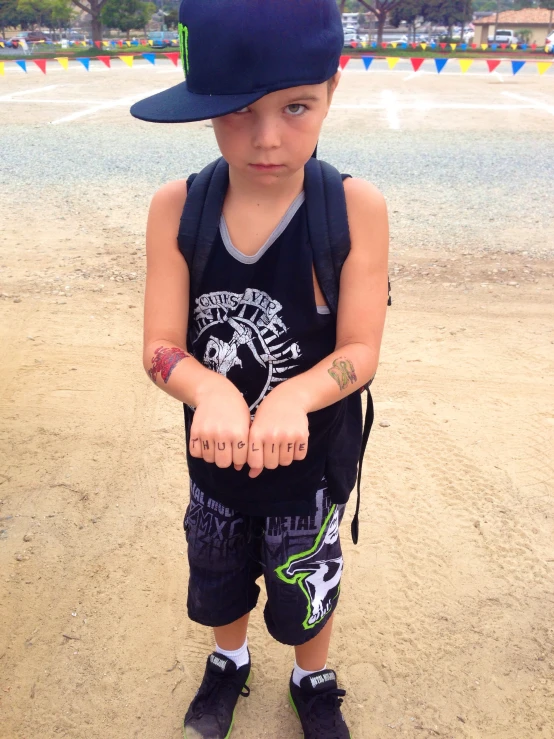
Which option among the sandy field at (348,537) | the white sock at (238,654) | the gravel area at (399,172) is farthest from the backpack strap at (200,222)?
the gravel area at (399,172)

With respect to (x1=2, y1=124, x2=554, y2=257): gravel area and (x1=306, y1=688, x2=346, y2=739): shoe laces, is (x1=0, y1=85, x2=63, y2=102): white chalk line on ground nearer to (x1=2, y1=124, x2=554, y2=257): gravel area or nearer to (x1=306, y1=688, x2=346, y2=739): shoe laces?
(x1=2, y1=124, x2=554, y2=257): gravel area

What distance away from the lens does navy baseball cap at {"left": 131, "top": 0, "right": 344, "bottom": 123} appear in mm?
1187

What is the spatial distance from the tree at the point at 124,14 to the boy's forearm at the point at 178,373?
53246 millimetres

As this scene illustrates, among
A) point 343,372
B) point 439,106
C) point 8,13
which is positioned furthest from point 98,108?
point 8,13

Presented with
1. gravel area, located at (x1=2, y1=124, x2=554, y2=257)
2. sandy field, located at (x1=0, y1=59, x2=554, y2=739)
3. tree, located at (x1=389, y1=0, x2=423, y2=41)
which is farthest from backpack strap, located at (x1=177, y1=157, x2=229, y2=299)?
tree, located at (x1=389, y1=0, x2=423, y2=41)

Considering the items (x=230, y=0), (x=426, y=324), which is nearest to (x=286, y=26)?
(x=230, y=0)

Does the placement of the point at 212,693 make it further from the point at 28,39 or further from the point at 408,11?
the point at 408,11

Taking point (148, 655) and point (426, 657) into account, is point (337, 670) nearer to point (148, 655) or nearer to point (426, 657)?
point (426, 657)

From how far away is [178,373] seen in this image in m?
1.39

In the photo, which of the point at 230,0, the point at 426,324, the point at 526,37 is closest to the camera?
the point at 230,0

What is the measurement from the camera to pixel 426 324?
4.13 metres

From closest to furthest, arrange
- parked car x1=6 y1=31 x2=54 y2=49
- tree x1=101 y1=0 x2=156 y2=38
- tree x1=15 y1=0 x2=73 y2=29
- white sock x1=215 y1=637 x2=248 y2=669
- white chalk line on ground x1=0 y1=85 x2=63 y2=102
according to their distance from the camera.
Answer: white sock x1=215 y1=637 x2=248 y2=669
white chalk line on ground x1=0 y1=85 x2=63 y2=102
parked car x1=6 y1=31 x2=54 y2=49
tree x1=101 y1=0 x2=156 y2=38
tree x1=15 y1=0 x2=73 y2=29

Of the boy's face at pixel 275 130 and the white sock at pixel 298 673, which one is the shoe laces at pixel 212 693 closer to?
the white sock at pixel 298 673

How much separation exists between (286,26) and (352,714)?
5.82 ft
